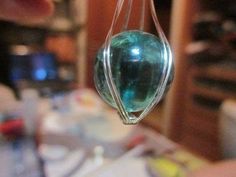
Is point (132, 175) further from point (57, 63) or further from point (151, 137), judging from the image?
point (57, 63)

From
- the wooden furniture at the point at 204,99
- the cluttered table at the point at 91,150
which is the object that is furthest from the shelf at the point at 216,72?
the cluttered table at the point at 91,150

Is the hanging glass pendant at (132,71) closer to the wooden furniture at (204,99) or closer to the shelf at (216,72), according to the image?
the wooden furniture at (204,99)

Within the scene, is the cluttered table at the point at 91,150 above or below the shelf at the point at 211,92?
above

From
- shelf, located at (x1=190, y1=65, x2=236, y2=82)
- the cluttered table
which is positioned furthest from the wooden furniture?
the cluttered table

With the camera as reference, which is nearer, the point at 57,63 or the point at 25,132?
the point at 25,132

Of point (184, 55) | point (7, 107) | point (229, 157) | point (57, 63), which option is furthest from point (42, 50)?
point (229, 157)

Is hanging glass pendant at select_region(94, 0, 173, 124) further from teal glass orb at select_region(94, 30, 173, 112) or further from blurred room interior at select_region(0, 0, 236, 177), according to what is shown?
blurred room interior at select_region(0, 0, 236, 177)
